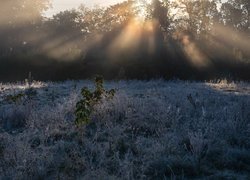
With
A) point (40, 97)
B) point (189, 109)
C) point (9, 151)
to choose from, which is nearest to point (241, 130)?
point (189, 109)

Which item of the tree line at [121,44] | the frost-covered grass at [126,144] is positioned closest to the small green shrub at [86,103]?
the frost-covered grass at [126,144]

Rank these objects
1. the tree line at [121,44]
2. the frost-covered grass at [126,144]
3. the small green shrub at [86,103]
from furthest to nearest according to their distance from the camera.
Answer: the tree line at [121,44]
the small green shrub at [86,103]
the frost-covered grass at [126,144]

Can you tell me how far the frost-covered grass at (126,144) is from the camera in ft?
21.3

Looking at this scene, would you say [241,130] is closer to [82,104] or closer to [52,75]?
[82,104]

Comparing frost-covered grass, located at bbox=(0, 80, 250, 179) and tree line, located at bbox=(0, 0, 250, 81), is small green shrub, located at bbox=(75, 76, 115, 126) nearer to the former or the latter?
frost-covered grass, located at bbox=(0, 80, 250, 179)

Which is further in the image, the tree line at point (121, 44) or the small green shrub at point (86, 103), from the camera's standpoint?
the tree line at point (121, 44)

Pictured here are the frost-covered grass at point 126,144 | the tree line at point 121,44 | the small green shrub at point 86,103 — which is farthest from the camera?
the tree line at point 121,44

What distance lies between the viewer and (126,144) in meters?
7.79

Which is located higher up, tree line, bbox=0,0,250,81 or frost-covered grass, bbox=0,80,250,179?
tree line, bbox=0,0,250,81

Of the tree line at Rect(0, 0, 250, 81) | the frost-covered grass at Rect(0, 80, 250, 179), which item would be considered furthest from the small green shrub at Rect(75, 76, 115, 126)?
the tree line at Rect(0, 0, 250, 81)

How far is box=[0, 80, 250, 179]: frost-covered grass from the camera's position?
650 cm

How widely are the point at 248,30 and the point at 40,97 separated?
5246 cm

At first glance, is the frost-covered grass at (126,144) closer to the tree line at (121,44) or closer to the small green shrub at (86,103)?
the small green shrub at (86,103)

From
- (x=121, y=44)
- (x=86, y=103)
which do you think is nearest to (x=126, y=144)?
(x=86, y=103)
